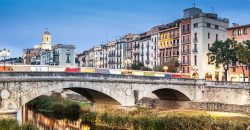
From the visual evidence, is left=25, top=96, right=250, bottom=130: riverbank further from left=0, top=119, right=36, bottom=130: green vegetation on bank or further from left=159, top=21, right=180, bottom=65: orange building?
left=159, top=21, right=180, bottom=65: orange building

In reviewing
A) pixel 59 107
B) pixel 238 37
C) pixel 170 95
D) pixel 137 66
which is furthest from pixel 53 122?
pixel 137 66

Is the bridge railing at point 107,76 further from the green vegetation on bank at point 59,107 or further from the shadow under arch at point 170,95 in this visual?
the green vegetation on bank at point 59,107

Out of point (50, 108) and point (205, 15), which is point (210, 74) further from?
point (50, 108)

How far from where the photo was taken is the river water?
50250 millimetres

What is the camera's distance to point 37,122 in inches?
2143

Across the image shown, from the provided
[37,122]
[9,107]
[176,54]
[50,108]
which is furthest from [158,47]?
[9,107]

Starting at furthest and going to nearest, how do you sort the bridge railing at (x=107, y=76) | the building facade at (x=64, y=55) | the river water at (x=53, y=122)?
1. the building facade at (x=64, y=55)
2. the river water at (x=53, y=122)
3. the bridge railing at (x=107, y=76)

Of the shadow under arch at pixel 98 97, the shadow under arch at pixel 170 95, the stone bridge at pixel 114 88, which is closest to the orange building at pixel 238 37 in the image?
the stone bridge at pixel 114 88

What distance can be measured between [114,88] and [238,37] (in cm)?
5065

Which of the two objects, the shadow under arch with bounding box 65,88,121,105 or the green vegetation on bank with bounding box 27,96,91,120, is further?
the green vegetation on bank with bounding box 27,96,91,120

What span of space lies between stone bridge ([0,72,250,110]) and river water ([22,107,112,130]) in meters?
4.95

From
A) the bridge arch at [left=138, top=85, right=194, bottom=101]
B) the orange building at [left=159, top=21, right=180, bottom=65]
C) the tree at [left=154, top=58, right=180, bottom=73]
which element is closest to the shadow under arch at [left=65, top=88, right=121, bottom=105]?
the bridge arch at [left=138, top=85, right=194, bottom=101]

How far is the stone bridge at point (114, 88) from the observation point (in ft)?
151

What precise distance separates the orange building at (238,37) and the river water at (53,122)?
53.3m
